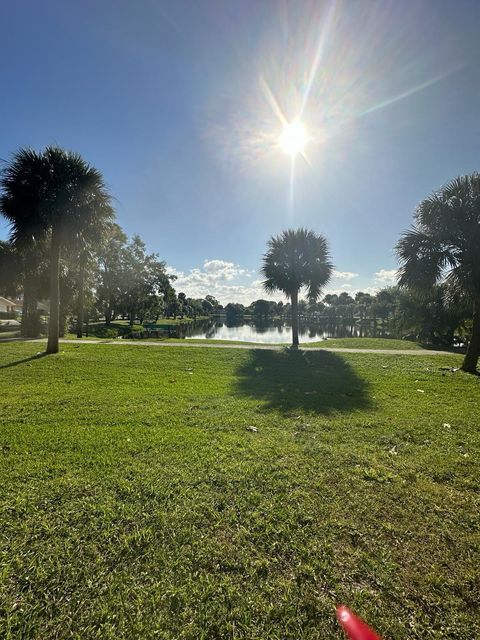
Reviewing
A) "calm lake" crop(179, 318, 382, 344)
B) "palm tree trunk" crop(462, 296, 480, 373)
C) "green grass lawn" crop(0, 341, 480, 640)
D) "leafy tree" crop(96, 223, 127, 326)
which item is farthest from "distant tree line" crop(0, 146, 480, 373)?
"leafy tree" crop(96, 223, 127, 326)

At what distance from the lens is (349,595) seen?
1727 millimetres

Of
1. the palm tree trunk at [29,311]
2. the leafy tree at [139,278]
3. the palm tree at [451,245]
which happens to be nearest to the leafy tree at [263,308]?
the leafy tree at [139,278]

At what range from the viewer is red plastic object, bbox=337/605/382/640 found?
150 cm

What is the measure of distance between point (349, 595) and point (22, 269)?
24.0 metres

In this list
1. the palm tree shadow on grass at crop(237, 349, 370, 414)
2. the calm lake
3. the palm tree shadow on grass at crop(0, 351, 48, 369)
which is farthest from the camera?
the calm lake

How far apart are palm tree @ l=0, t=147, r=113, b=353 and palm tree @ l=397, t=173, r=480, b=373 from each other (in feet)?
37.7

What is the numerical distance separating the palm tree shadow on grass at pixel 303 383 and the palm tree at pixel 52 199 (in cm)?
740

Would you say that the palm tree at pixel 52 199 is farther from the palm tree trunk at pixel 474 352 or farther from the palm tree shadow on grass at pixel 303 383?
the palm tree trunk at pixel 474 352

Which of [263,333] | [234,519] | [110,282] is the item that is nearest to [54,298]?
[234,519]

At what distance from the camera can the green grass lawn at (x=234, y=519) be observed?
1.61m

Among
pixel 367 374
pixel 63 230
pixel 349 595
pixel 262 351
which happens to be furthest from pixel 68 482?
pixel 63 230

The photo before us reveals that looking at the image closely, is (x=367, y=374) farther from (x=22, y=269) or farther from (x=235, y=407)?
(x=22, y=269)

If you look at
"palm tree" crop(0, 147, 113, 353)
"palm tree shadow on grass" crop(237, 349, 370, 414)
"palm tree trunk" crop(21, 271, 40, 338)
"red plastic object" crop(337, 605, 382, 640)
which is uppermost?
"palm tree" crop(0, 147, 113, 353)

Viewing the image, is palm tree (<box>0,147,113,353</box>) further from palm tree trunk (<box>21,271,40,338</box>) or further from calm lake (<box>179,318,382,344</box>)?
calm lake (<box>179,318,382,344</box>)
